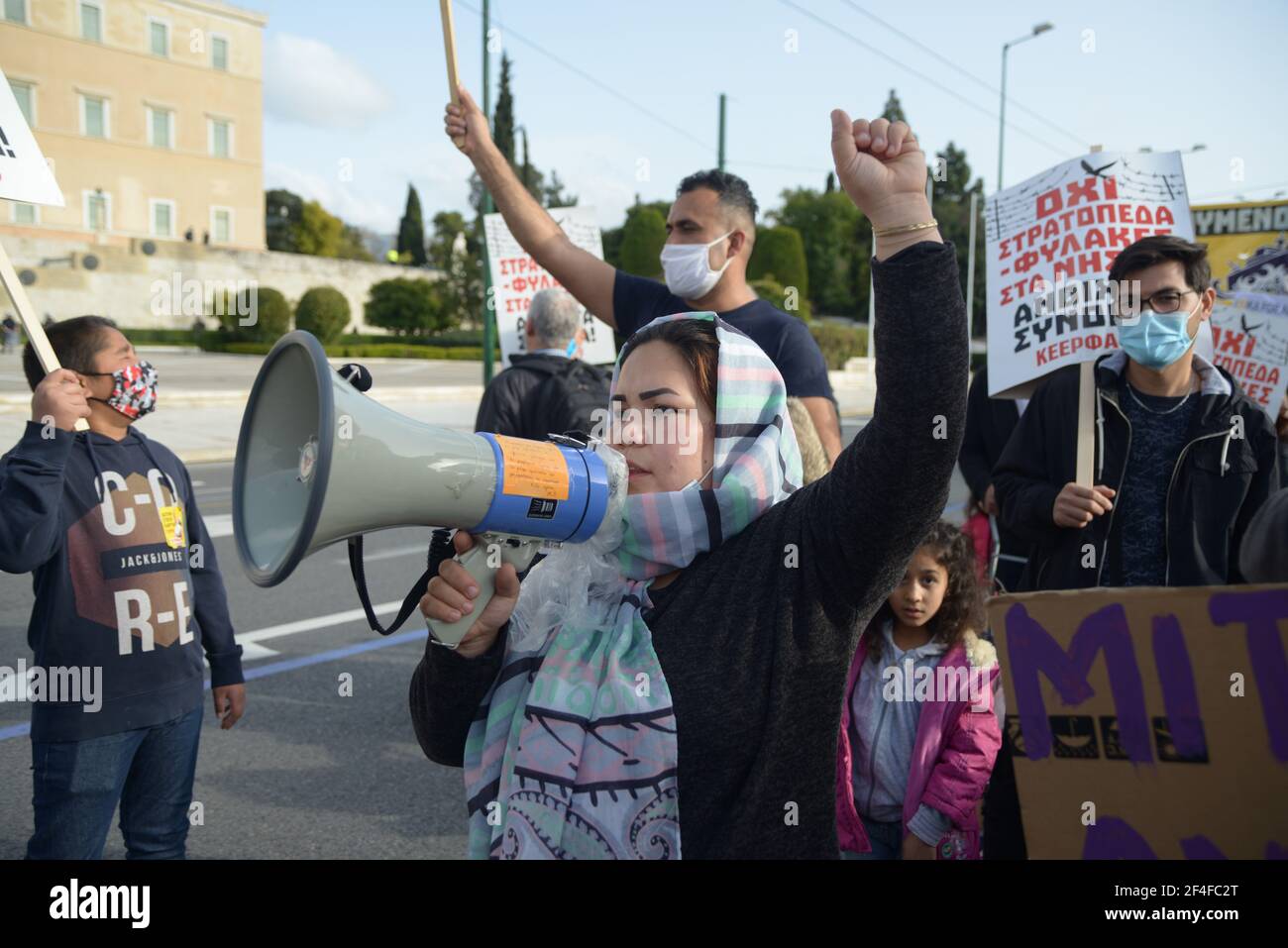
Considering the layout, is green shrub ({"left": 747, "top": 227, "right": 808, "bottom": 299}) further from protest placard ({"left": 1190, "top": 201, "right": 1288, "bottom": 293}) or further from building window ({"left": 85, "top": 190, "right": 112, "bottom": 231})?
protest placard ({"left": 1190, "top": 201, "right": 1288, "bottom": 293})

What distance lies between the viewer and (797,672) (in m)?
1.50

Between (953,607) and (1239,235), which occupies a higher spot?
(1239,235)

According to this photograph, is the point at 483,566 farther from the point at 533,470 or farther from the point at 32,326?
the point at 32,326

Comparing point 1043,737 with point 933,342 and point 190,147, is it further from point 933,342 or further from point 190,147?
point 190,147

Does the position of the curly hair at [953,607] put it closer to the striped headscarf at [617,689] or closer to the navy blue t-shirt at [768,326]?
the navy blue t-shirt at [768,326]

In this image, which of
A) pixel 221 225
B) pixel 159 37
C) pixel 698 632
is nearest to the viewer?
pixel 698 632

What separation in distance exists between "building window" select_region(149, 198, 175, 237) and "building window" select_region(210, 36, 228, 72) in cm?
651

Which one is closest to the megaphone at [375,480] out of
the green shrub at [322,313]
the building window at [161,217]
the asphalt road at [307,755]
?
the asphalt road at [307,755]

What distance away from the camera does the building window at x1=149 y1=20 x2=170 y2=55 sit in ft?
142

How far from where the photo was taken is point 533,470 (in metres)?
1.38

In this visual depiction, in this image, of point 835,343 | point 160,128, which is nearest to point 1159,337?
point 835,343

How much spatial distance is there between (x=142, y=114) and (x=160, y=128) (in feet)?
4.55

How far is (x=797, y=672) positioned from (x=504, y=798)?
471 millimetres
